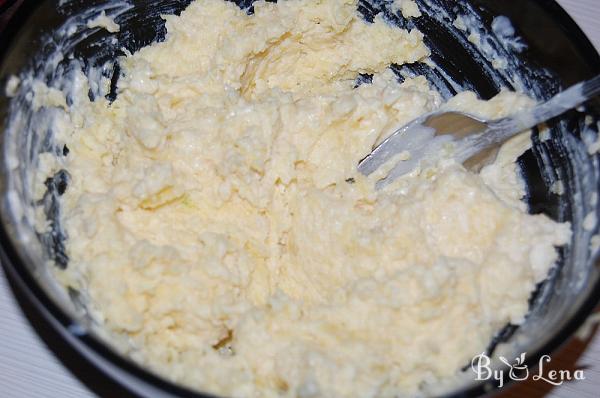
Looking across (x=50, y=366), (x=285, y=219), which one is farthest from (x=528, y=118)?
(x=50, y=366)

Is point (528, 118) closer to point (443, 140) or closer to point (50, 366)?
point (443, 140)

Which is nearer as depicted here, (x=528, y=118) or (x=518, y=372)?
(x=518, y=372)

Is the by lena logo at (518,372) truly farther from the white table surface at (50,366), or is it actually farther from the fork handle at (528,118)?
the fork handle at (528,118)

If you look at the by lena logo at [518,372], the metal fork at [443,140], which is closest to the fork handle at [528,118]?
the metal fork at [443,140]

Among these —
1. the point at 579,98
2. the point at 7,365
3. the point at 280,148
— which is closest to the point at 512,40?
the point at 579,98

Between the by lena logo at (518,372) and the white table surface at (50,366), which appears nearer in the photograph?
the by lena logo at (518,372)

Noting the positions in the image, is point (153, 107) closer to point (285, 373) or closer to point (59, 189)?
point (59, 189)
